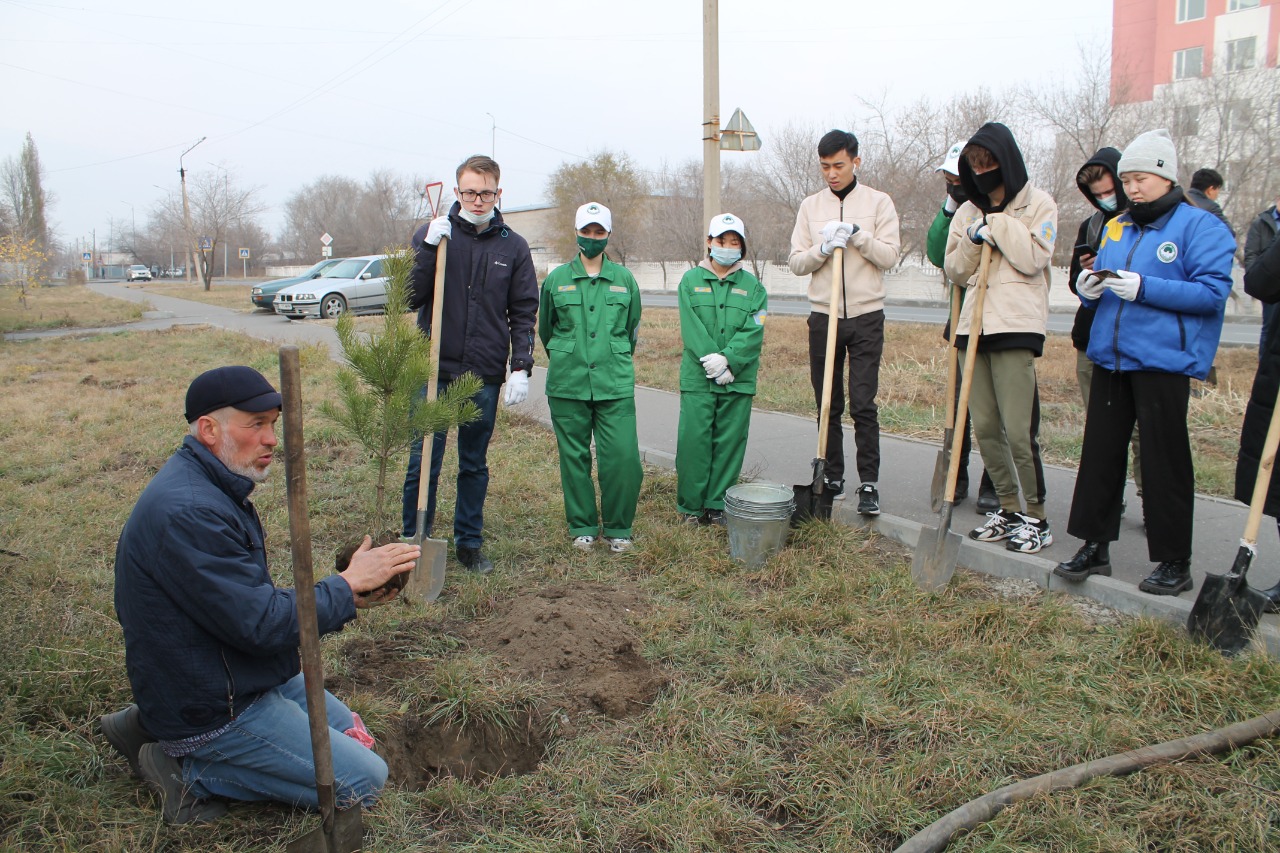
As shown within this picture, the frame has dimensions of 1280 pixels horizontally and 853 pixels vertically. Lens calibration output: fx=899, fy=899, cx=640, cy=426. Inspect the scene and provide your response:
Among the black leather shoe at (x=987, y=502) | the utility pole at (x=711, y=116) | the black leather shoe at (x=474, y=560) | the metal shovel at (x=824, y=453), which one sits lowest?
the black leather shoe at (x=474, y=560)

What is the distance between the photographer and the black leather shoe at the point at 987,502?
561cm

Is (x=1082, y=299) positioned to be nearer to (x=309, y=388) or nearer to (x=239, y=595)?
(x=239, y=595)

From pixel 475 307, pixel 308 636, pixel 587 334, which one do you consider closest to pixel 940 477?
pixel 587 334

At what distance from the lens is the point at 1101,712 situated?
3234 mm

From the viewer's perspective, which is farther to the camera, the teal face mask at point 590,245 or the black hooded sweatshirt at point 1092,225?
the teal face mask at point 590,245

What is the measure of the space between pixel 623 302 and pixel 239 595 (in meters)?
3.13

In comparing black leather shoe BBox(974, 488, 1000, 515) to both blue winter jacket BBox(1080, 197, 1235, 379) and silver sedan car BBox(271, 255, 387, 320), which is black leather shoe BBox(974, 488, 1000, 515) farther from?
silver sedan car BBox(271, 255, 387, 320)

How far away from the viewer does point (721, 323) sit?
5.41m

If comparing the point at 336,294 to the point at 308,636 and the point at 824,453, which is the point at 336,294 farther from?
the point at 308,636

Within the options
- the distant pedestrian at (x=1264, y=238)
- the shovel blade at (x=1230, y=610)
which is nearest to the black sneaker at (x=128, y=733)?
the shovel blade at (x=1230, y=610)

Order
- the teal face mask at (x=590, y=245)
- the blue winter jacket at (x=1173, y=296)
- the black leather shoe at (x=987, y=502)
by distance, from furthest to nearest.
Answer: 1. the black leather shoe at (x=987, y=502)
2. the teal face mask at (x=590, y=245)
3. the blue winter jacket at (x=1173, y=296)

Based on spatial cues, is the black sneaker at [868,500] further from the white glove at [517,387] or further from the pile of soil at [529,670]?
the white glove at [517,387]

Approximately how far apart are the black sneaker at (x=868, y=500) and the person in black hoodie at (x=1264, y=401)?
1874 mm

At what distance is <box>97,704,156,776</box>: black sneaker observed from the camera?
278 cm
